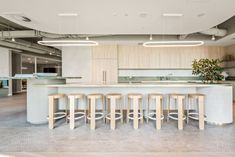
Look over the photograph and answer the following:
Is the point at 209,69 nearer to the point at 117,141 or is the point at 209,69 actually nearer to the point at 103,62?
the point at 117,141

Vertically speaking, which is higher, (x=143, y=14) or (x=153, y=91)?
(x=143, y=14)

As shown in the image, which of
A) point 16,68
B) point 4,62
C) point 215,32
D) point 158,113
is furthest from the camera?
point 16,68

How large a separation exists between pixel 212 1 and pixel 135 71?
14.7ft

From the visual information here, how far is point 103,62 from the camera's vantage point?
6500mm

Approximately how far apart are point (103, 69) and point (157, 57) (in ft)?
7.98

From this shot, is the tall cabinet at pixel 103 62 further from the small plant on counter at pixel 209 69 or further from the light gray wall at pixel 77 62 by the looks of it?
the small plant on counter at pixel 209 69

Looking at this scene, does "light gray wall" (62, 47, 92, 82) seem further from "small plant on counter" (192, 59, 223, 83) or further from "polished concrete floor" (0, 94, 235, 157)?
"small plant on counter" (192, 59, 223, 83)

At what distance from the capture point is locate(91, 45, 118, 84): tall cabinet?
21.3 feet

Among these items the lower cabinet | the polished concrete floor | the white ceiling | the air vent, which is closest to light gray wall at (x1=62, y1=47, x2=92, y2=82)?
the lower cabinet

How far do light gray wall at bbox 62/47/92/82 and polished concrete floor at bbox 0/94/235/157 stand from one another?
9.95ft

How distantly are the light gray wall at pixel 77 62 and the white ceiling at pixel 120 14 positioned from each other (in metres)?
1.86

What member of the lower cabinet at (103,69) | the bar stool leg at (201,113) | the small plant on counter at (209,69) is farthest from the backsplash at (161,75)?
the bar stool leg at (201,113)

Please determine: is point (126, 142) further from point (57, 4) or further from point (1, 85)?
point (1, 85)

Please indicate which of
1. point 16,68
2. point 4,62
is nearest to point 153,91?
point 4,62
